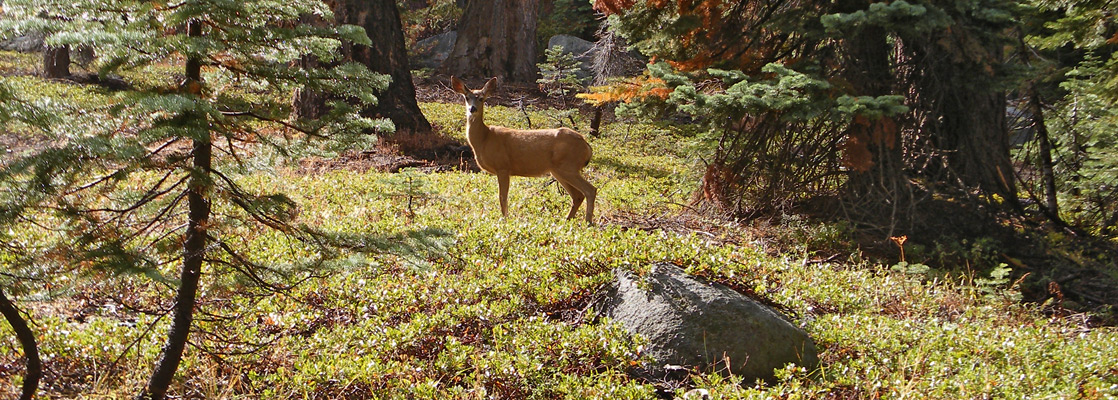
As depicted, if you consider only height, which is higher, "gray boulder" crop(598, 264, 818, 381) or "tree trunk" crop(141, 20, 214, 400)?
"tree trunk" crop(141, 20, 214, 400)

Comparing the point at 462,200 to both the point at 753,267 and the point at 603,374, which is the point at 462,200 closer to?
the point at 753,267

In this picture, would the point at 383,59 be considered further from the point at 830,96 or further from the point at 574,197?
the point at 830,96

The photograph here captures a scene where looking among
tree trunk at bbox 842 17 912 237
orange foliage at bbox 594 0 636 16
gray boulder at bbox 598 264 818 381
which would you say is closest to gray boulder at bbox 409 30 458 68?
orange foliage at bbox 594 0 636 16

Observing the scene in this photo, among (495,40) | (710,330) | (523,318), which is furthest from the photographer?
(495,40)

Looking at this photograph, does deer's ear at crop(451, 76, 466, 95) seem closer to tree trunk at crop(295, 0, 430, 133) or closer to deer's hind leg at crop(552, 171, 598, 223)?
deer's hind leg at crop(552, 171, 598, 223)

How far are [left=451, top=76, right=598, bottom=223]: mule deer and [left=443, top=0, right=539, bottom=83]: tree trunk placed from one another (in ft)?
43.8

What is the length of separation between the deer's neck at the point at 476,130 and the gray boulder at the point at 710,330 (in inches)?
136

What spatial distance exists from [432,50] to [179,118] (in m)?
23.0

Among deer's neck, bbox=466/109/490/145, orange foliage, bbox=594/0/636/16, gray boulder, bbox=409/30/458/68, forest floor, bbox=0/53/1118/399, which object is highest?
orange foliage, bbox=594/0/636/16

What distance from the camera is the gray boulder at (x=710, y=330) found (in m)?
5.23

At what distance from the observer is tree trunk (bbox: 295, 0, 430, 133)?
1298 centimetres

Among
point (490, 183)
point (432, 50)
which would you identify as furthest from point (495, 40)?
point (490, 183)

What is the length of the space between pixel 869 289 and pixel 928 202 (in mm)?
2412

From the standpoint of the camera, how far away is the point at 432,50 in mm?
25609
